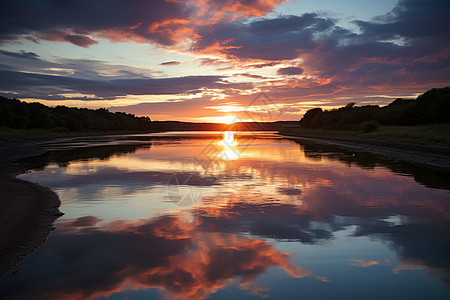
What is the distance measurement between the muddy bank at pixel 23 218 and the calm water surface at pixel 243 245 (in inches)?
15.3

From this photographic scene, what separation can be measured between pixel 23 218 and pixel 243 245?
7393mm

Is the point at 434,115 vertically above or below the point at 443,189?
above

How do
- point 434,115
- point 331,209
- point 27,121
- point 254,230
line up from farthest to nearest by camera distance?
point 27,121
point 434,115
point 331,209
point 254,230

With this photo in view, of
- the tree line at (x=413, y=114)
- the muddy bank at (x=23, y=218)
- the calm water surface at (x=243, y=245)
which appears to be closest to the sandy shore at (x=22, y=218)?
the muddy bank at (x=23, y=218)

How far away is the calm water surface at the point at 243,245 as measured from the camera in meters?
6.71

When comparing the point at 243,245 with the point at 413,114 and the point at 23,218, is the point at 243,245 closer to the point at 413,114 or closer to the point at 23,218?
the point at 23,218

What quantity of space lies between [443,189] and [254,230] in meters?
12.2

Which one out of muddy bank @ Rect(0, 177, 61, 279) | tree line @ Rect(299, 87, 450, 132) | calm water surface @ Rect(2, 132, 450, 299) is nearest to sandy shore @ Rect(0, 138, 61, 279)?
muddy bank @ Rect(0, 177, 61, 279)

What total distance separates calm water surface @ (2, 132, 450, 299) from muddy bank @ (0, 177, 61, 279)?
1.28 ft

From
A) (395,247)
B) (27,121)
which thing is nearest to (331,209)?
(395,247)

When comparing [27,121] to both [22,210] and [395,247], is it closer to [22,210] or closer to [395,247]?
[22,210]

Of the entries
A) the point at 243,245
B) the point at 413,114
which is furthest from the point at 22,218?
the point at 413,114

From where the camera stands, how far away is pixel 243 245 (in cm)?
900

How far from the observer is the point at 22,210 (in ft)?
39.3
